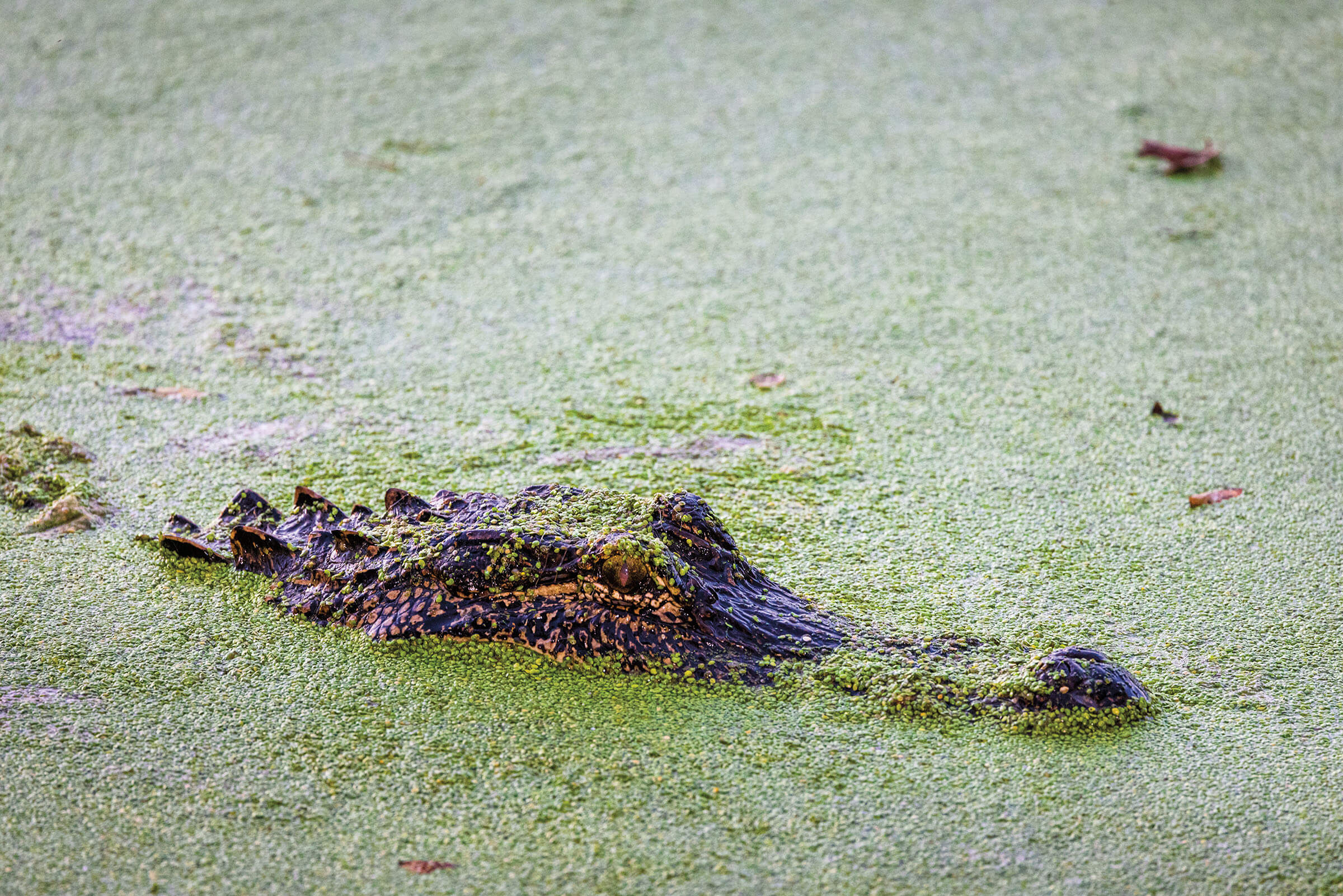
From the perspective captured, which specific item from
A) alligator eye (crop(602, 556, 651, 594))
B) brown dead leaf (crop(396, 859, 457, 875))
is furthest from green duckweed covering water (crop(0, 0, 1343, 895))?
alligator eye (crop(602, 556, 651, 594))

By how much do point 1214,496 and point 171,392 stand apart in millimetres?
2072

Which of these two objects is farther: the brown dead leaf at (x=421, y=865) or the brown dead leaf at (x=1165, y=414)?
the brown dead leaf at (x=1165, y=414)

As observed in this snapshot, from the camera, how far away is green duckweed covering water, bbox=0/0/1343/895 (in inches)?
58.2

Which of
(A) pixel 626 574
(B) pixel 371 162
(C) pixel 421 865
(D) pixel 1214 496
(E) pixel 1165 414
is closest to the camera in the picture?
(C) pixel 421 865

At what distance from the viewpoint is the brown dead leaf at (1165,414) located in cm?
250

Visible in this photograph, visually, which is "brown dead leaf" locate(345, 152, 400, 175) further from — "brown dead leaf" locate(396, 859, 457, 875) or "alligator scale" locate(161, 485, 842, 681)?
"brown dead leaf" locate(396, 859, 457, 875)

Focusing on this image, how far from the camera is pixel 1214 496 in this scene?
2240 millimetres

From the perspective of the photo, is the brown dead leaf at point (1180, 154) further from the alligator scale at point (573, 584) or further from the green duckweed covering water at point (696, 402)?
the alligator scale at point (573, 584)

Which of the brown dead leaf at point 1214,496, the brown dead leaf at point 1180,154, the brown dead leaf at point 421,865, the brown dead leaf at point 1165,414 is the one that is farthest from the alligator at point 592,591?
the brown dead leaf at point 1180,154

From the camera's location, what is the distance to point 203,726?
1.62 m

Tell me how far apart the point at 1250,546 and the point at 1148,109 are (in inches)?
88.5

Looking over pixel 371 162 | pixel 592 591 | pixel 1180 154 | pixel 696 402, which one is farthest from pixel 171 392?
pixel 1180 154

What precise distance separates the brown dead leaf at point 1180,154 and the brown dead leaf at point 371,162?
7.18 ft

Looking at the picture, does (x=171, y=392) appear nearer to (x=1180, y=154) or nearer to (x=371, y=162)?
(x=371, y=162)
